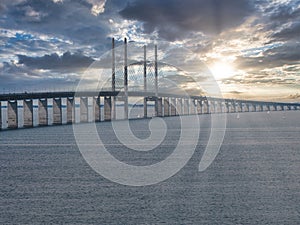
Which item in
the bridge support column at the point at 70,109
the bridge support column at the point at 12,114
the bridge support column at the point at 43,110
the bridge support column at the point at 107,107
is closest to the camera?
the bridge support column at the point at 12,114

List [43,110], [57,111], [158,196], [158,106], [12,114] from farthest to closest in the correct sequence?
[158,106]
[57,111]
[43,110]
[12,114]
[158,196]

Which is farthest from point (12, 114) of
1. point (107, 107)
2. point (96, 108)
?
point (107, 107)

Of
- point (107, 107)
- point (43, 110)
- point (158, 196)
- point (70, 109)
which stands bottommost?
point (158, 196)

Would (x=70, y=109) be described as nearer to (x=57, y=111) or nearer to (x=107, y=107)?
(x=57, y=111)

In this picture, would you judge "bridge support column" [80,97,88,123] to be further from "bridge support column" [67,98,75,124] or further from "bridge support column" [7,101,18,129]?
"bridge support column" [7,101,18,129]

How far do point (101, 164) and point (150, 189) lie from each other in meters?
10.1

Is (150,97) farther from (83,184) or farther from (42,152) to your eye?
(83,184)

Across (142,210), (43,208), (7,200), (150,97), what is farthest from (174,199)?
(150,97)

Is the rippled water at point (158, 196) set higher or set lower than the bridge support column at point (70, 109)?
lower

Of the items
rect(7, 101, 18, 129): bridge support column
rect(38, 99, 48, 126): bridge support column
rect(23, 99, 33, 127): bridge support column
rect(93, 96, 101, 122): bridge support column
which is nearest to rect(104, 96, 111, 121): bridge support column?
rect(93, 96, 101, 122): bridge support column

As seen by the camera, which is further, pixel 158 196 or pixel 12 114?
pixel 12 114

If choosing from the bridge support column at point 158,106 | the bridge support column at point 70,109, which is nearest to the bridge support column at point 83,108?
the bridge support column at point 70,109

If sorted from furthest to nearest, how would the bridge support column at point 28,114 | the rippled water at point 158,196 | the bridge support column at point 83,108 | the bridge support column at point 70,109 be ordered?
the bridge support column at point 83,108
the bridge support column at point 70,109
the bridge support column at point 28,114
the rippled water at point 158,196

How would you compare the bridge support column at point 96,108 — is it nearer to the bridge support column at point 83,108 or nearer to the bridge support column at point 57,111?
the bridge support column at point 83,108
